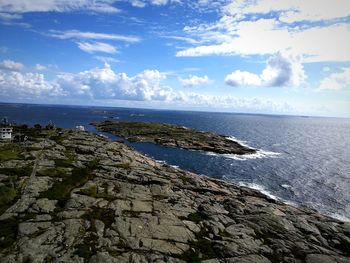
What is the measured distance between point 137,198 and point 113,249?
701 inches

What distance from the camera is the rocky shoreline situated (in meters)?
36.5

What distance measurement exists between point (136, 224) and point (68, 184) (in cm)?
2049

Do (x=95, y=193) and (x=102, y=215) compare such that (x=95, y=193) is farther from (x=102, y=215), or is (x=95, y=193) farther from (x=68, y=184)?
(x=102, y=215)

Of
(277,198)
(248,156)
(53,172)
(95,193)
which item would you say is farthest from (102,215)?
(248,156)

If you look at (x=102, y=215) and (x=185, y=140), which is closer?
(x=102, y=215)

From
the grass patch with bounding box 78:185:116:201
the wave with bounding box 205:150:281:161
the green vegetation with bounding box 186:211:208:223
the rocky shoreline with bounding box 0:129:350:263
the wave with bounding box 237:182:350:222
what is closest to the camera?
the rocky shoreline with bounding box 0:129:350:263

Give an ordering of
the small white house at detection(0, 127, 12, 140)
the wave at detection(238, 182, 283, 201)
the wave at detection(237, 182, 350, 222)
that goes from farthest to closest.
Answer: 1. the small white house at detection(0, 127, 12, 140)
2. the wave at detection(238, 182, 283, 201)
3. the wave at detection(237, 182, 350, 222)

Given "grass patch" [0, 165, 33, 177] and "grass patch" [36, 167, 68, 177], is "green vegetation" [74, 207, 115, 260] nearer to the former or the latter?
"grass patch" [36, 167, 68, 177]

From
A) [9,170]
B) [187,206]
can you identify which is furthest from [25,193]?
[187,206]

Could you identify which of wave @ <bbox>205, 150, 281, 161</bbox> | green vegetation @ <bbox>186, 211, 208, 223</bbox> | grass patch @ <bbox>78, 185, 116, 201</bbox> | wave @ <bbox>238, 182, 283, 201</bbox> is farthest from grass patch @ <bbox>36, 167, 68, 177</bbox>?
wave @ <bbox>205, 150, 281, 161</bbox>

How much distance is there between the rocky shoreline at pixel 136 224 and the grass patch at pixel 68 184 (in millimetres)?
159

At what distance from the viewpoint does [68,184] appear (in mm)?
57500

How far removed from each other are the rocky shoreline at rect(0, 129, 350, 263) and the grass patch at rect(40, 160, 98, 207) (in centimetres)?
16

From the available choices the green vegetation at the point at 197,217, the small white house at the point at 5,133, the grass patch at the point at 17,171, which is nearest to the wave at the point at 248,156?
the small white house at the point at 5,133
